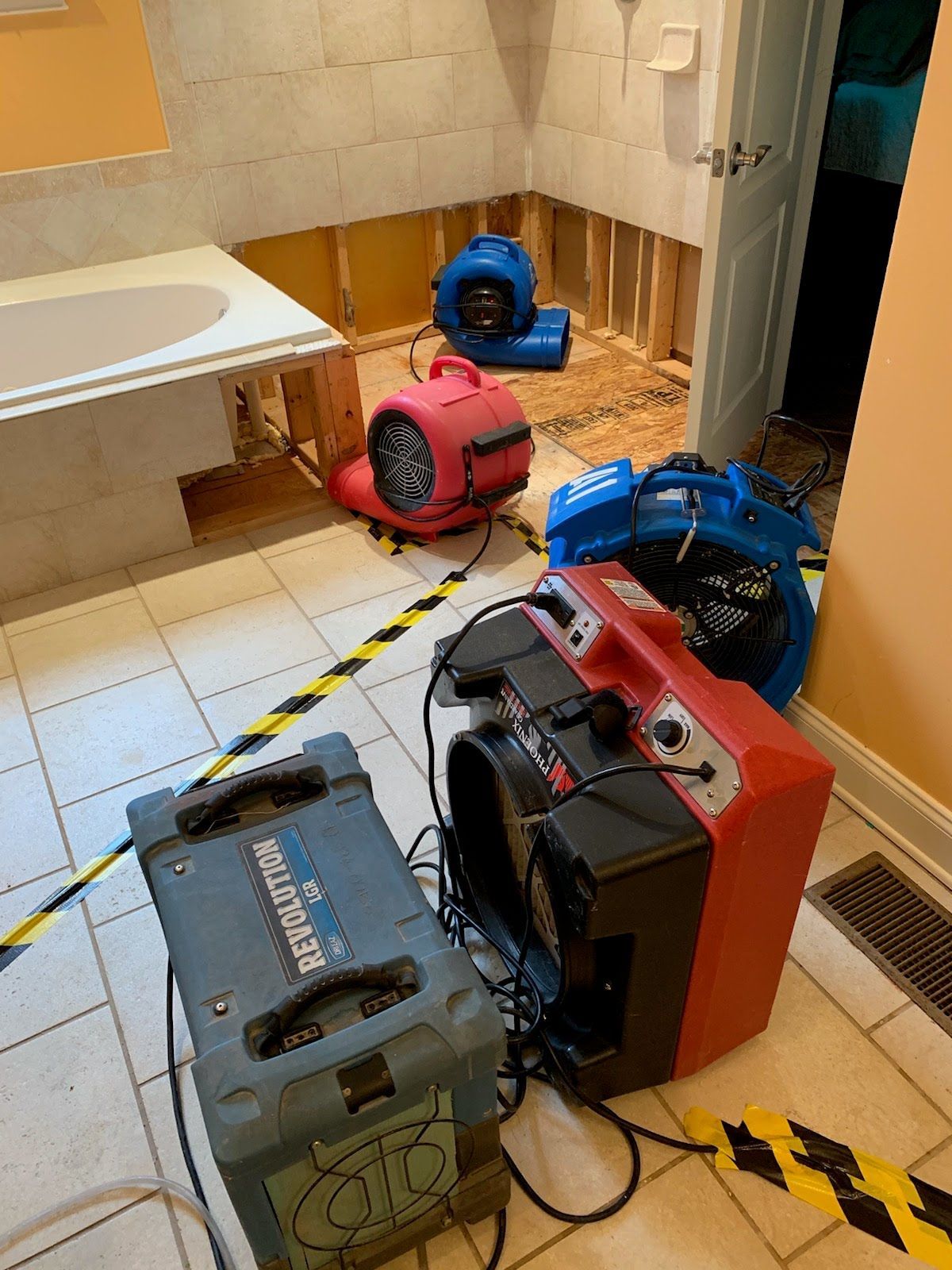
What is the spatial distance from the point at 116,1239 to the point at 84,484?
6.56 ft

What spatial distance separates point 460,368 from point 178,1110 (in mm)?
2116

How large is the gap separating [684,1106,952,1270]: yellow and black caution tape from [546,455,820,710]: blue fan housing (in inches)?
37.5

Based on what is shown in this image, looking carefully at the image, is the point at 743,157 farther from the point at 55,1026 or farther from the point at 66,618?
the point at 55,1026

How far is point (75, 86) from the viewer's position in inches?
132

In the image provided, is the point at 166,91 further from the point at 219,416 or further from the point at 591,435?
the point at 591,435

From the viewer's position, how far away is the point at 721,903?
4.26 ft

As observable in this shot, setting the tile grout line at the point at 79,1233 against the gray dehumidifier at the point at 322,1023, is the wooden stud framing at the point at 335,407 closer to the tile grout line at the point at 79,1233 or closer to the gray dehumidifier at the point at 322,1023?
the gray dehumidifier at the point at 322,1023

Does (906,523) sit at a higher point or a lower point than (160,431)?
higher

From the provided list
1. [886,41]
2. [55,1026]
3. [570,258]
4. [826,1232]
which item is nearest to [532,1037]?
[826,1232]

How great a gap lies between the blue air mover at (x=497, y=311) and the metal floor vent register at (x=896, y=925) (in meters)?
2.73

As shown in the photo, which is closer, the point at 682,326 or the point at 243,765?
the point at 243,765

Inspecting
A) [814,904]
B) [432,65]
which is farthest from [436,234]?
[814,904]

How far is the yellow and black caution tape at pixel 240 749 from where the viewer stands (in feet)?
6.33

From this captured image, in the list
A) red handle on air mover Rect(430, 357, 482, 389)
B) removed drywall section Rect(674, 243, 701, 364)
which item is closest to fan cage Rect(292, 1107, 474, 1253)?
red handle on air mover Rect(430, 357, 482, 389)
